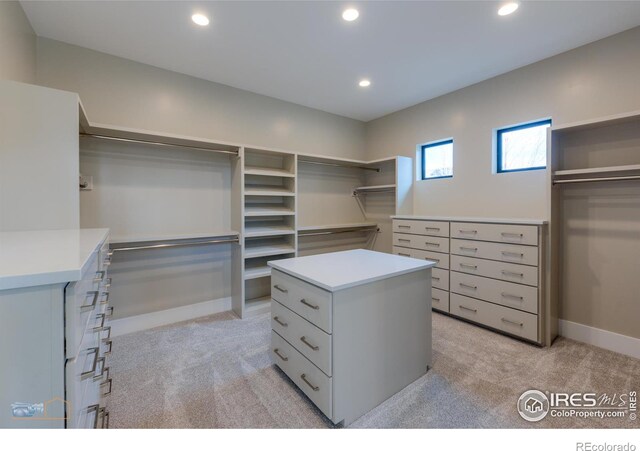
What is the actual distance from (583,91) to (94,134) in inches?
173

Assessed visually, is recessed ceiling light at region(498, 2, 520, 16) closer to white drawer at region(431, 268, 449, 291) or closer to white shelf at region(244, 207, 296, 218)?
white drawer at region(431, 268, 449, 291)

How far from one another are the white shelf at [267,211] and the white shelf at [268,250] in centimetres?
41

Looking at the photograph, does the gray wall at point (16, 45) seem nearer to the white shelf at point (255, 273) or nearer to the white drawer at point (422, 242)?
the white shelf at point (255, 273)

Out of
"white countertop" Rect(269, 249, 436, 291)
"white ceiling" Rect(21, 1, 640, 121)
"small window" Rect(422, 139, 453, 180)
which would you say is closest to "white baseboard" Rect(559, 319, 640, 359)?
"white countertop" Rect(269, 249, 436, 291)

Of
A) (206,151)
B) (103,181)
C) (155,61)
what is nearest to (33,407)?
(103,181)

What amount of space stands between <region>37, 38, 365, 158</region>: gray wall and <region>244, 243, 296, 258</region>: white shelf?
1.32 metres

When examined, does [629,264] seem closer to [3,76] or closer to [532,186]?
[532,186]

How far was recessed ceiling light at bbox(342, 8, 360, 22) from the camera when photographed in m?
2.04

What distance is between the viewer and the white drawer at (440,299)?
121 inches

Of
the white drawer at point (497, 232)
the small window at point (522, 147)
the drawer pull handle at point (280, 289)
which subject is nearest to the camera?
the drawer pull handle at point (280, 289)

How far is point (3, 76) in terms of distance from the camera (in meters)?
1.72

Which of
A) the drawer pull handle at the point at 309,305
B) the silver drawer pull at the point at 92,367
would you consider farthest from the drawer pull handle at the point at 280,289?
the silver drawer pull at the point at 92,367

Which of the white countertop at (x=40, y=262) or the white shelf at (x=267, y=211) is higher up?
the white shelf at (x=267, y=211)

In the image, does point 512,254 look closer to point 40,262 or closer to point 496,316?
point 496,316
